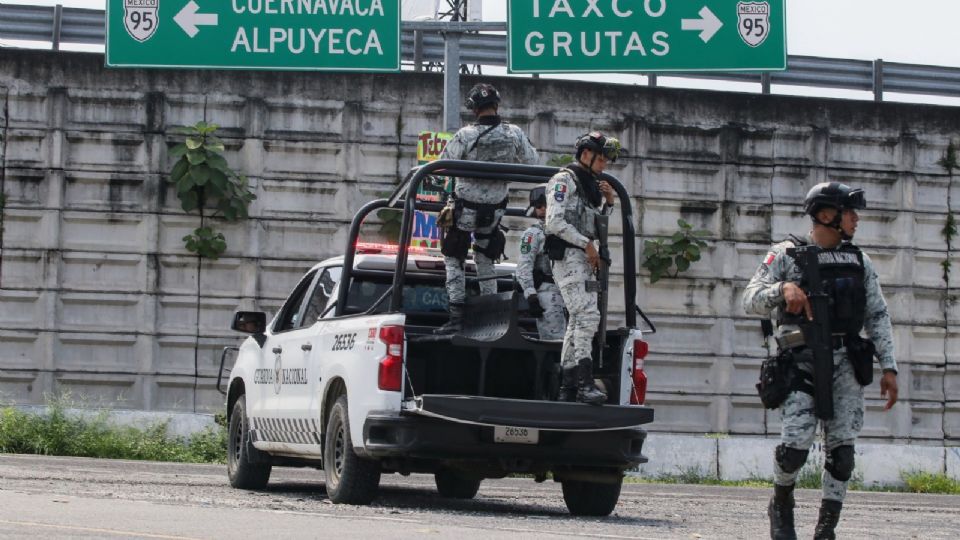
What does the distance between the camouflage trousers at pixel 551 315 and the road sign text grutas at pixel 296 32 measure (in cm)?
725

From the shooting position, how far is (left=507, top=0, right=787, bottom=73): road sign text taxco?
17.8 metres

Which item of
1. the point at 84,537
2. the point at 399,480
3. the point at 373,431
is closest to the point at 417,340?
the point at 373,431

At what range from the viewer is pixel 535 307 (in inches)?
437

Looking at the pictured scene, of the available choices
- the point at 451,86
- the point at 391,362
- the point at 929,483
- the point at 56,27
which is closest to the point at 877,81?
the point at 929,483

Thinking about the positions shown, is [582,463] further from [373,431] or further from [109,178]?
[109,178]

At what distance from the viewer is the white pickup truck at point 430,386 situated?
32.4 feet

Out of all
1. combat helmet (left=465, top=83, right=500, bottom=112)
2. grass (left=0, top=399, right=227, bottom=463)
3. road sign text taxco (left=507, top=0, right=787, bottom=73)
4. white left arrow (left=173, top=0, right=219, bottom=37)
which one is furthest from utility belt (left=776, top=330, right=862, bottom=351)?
white left arrow (left=173, top=0, right=219, bottom=37)

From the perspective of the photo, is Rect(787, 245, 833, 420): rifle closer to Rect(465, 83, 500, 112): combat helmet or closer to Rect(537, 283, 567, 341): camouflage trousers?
Rect(537, 283, 567, 341): camouflage trousers

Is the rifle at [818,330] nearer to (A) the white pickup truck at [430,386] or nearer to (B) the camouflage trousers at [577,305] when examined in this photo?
(B) the camouflage trousers at [577,305]

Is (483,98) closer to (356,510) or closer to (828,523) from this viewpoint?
(356,510)

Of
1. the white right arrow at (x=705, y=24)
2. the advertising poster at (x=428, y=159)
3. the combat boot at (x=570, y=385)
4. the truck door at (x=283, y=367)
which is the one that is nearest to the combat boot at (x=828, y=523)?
the combat boot at (x=570, y=385)

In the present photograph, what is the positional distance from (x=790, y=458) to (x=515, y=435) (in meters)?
2.14

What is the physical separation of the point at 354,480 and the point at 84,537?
295 cm

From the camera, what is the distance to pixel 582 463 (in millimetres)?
10203
